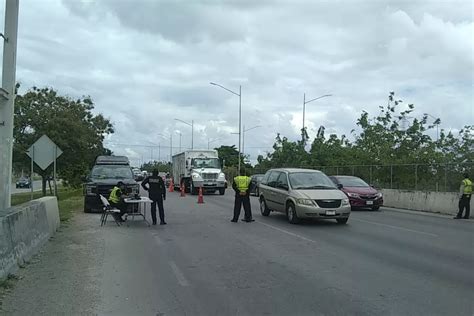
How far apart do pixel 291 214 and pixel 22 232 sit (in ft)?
28.4

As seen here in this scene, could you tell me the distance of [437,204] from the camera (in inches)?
882

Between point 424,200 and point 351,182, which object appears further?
point 351,182

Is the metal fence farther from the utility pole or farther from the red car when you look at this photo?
the utility pole

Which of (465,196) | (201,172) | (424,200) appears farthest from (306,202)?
(201,172)

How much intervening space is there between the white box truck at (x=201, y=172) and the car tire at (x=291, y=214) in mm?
19045

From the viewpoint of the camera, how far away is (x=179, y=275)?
8312 millimetres

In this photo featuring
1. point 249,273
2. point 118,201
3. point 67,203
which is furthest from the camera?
point 67,203

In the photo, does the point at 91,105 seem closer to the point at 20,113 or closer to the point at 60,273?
the point at 20,113

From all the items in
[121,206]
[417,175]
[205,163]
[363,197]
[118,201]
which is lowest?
[121,206]

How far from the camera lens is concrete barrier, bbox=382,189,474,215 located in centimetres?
2148

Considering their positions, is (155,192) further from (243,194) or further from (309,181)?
(309,181)

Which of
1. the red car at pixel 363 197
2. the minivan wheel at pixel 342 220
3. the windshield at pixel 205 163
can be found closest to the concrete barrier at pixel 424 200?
the red car at pixel 363 197

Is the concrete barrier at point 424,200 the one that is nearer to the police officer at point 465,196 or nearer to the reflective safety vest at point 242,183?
the police officer at point 465,196

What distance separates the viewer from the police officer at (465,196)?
62.5ft
